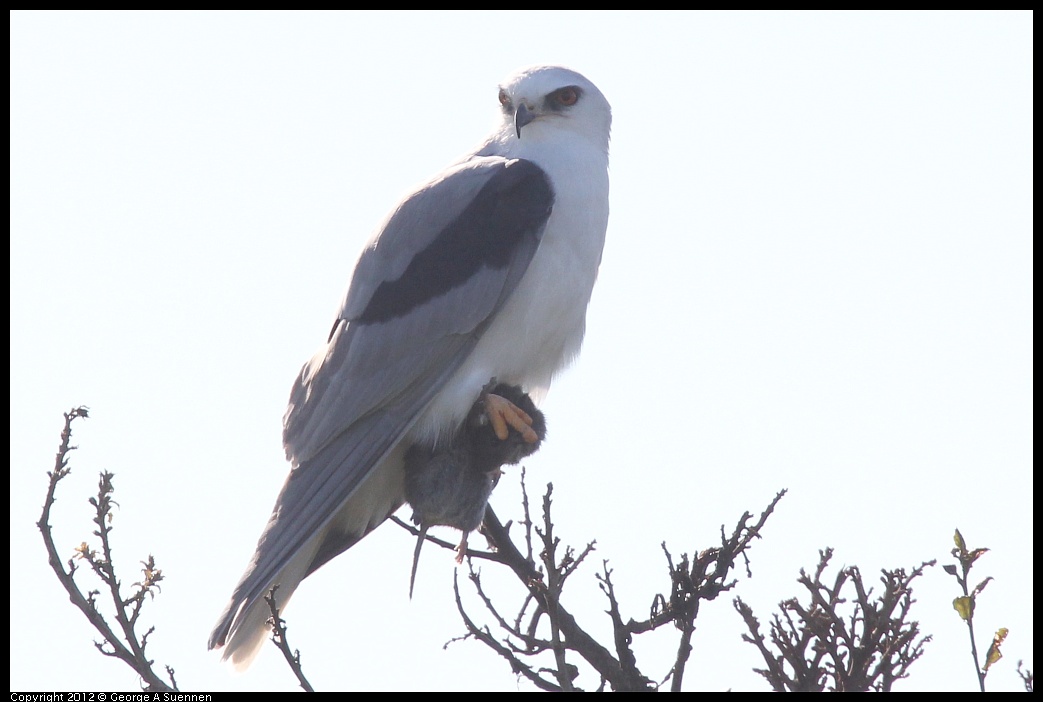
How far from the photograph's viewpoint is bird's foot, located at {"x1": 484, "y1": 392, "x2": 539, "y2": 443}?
4.55 metres

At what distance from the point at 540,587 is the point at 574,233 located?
182 centimetres

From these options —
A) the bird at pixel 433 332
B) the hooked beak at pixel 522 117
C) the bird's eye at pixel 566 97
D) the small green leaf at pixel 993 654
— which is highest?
the bird's eye at pixel 566 97

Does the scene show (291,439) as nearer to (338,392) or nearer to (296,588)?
(338,392)

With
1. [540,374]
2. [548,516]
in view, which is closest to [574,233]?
[540,374]

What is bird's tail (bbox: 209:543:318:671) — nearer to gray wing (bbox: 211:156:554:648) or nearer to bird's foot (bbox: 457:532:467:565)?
gray wing (bbox: 211:156:554:648)

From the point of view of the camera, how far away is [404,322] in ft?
16.1

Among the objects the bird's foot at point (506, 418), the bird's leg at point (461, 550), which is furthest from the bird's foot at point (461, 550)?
the bird's foot at point (506, 418)

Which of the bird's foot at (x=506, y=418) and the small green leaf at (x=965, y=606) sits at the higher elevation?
the bird's foot at (x=506, y=418)

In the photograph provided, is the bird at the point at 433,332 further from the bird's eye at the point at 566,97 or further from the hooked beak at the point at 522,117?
the bird's eye at the point at 566,97

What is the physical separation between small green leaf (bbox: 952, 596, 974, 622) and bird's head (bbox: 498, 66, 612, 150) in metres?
2.99

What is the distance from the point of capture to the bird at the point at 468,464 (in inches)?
173

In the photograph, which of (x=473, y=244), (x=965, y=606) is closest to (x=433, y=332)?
(x=473, y=244)

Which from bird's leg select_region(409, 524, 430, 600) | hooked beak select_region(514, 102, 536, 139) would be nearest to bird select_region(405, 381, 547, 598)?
bird's leg select_region(409, 524, 430, 600)

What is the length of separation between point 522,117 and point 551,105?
0.22 metres
